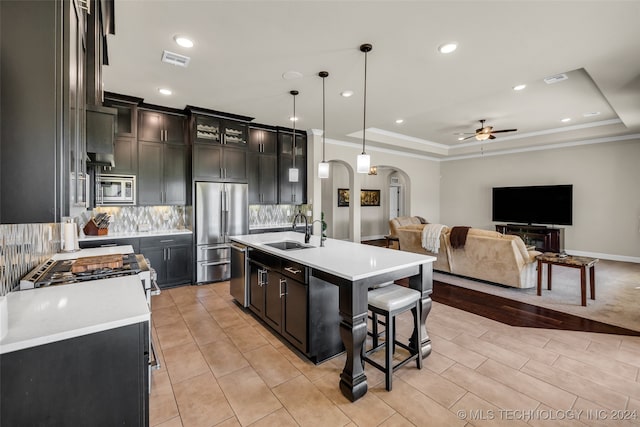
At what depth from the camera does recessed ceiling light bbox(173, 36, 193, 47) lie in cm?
267

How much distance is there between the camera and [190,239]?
4.68 metres

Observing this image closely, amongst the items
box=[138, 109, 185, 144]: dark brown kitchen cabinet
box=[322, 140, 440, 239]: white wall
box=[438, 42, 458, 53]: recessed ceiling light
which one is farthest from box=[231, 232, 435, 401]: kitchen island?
box=[322, 140, 440, 239]: white wall

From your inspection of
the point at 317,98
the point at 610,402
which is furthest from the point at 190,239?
the point at 610,402

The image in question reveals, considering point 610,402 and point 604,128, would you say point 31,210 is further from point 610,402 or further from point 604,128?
point 604,128

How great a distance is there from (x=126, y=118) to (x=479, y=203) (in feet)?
29.3

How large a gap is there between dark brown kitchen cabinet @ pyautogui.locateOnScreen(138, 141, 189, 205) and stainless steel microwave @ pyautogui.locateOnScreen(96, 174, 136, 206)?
11cm

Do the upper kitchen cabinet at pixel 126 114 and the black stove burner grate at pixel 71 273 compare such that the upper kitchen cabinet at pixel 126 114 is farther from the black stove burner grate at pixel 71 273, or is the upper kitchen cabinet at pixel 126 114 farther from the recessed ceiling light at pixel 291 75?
the black stove burner grate at pixel 71 273

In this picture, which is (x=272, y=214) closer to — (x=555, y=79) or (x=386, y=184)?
(x=555, y=79)

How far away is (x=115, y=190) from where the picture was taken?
429cm

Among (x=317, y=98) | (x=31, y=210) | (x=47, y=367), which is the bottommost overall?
(x=47, y=367)

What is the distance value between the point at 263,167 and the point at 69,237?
3.26 m

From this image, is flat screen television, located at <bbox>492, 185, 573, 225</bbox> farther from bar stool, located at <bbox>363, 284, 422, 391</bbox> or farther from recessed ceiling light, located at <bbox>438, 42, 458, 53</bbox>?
bar stool, located at <bbox>363, 284, 422, 391</bbox>

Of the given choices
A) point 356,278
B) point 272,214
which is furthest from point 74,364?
point 272,214

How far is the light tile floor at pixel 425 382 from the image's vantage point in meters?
1.88
